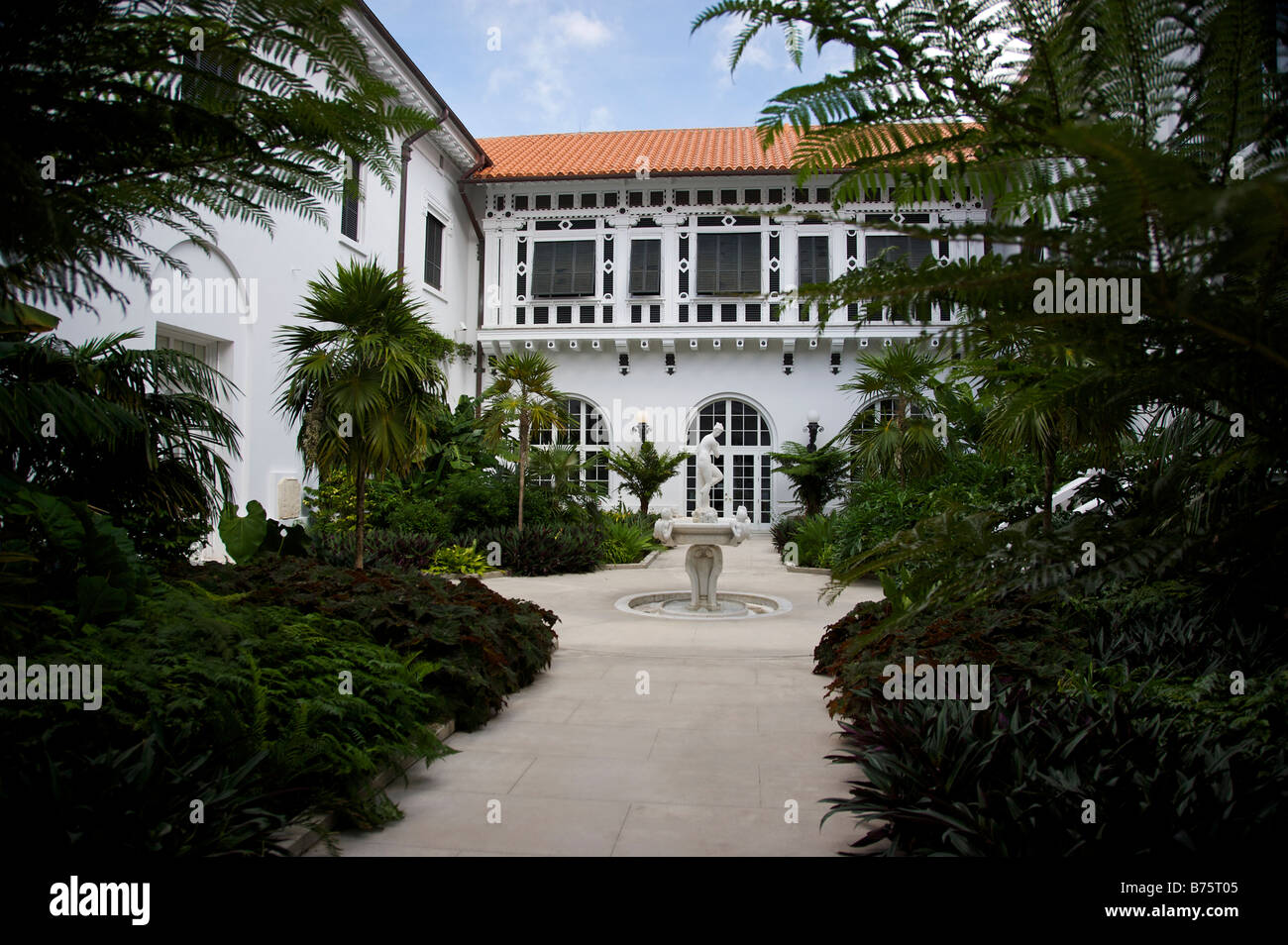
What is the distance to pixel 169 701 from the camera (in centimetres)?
307

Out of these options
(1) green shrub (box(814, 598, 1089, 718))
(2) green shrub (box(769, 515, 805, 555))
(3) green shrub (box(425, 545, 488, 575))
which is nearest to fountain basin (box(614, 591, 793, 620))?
(3) green shrub (box(425, 545, 488, 575))

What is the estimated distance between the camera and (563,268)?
19719 mm

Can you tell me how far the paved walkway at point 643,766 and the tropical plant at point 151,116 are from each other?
7.39 feet

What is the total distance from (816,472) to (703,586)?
896cm

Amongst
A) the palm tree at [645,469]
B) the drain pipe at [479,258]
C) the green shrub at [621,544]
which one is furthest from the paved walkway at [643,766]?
the drain pipe at [479,258]

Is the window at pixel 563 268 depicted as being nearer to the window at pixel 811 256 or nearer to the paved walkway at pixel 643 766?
the window at pixel 811 256

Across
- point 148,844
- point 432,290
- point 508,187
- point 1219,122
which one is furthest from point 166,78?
point 508,187

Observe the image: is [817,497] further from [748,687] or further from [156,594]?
[156,594]

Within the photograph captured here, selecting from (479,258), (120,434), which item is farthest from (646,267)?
(120,434)

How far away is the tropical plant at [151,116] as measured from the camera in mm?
1239
